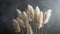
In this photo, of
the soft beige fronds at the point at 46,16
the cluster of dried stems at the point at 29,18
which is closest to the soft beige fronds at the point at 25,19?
the cluster of dried stems at the point at 29,18

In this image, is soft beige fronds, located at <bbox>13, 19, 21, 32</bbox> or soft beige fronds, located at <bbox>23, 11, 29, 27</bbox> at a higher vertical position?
soft beige fronds, located at <bbox>23, 11, 29, 27</bbox>

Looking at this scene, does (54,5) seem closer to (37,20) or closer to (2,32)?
(37,20)

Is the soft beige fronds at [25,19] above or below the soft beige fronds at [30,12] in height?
below

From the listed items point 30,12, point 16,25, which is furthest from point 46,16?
point 16,25

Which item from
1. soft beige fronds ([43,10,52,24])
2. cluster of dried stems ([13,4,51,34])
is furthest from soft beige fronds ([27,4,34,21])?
soft beige fronds ([43,10,52,24])

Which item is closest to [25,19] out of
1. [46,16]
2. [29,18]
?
[29,18]

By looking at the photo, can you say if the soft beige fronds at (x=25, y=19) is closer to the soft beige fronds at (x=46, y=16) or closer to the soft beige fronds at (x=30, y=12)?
the soft beige fronds at (x=30, y=12)

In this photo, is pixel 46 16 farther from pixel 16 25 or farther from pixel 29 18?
pixel 16 25

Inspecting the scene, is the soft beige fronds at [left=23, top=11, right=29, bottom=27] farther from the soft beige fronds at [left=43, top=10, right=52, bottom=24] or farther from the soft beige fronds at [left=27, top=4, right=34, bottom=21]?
the soft beige fronds at [left=43, top=10, right=52, bottom=24]

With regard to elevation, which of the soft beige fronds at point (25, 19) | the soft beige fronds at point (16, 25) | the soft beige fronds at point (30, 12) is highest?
the soft beige fronds at point (30, 12)

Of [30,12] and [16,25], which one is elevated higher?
[30,12]
